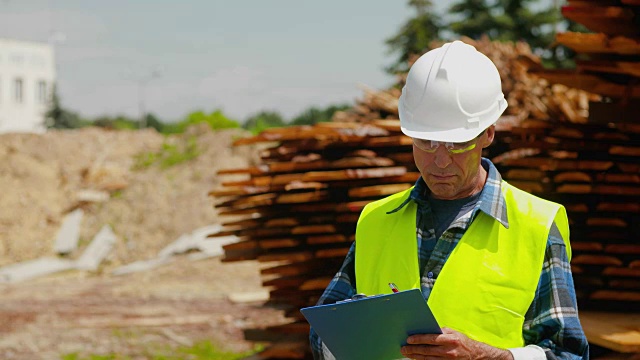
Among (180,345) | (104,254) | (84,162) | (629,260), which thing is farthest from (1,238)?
(629,260)

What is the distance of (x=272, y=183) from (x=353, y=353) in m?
3.29

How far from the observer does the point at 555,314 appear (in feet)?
7.27

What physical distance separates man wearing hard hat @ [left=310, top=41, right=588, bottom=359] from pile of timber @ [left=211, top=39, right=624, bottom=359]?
2.92 m

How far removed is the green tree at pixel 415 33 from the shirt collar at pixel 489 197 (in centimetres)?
2635

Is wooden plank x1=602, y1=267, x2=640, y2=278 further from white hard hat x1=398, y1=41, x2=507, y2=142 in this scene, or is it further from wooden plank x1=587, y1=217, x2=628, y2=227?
white hard hat x1=398, y1=41, x2=507, y2=142

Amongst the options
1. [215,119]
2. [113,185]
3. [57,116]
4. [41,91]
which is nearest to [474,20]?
[215,119]

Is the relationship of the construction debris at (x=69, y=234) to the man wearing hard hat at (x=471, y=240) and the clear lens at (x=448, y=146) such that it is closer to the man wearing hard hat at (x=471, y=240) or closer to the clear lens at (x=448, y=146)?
the man wearing hard hat at (x=471, y=240)

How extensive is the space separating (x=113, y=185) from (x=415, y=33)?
498 inches

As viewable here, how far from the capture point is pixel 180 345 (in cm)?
932

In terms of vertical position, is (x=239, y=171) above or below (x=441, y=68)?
below

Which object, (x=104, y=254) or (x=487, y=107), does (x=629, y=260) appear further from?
(x=104, y=254)

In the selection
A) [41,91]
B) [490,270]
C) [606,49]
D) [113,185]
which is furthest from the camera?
[41,91]

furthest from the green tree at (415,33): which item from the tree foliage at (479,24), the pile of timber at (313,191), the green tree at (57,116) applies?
the pile of timber at (313,191)

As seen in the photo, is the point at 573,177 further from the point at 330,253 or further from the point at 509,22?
the point at 509,22
